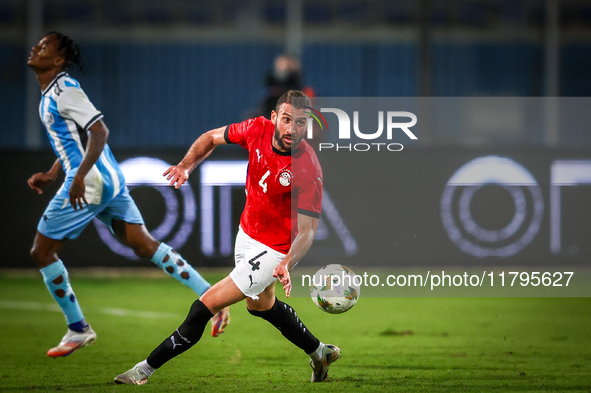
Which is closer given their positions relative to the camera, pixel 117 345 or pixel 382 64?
pixel 117 345

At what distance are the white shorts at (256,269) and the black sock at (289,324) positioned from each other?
0.80 ft

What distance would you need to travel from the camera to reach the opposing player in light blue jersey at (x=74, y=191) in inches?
227

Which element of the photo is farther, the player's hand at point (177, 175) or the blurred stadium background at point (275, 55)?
the blurred stadium background at point (275, 55)

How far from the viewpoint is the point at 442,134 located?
17844mm

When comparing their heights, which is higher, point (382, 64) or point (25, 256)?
point (382, 64)

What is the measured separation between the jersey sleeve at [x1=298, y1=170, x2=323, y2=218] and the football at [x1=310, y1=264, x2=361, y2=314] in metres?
0.65

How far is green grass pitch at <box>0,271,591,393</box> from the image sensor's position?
5110 mm

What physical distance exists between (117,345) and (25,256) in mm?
4590

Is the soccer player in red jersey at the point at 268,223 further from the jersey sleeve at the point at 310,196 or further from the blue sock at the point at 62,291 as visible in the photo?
the blue sock at the point at 62,291

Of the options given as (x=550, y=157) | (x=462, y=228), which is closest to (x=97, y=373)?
(x=462, y=228)

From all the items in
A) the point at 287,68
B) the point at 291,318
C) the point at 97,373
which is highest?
the point at 287,68

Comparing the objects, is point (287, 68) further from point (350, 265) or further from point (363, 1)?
point (363, 1)

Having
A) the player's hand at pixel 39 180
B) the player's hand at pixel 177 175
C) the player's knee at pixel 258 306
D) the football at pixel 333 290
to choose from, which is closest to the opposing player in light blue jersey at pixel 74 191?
the player's hand at pixel 39 180

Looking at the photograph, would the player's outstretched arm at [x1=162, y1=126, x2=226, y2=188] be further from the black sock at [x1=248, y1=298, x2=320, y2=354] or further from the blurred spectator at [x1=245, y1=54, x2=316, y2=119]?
the blurred spectator at [x1=245, y1=54, x2=316, y2=119]
